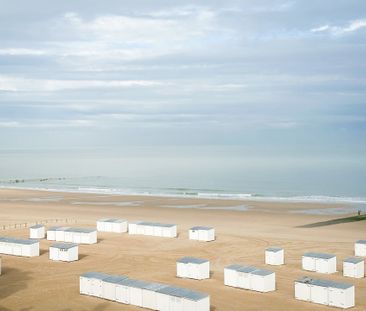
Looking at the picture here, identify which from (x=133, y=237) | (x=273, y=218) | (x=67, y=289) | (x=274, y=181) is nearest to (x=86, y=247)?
(x=133, y=237)

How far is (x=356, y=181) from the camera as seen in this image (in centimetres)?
11544

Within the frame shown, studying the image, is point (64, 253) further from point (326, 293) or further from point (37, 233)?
point (326, 293)

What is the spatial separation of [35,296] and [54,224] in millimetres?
27098

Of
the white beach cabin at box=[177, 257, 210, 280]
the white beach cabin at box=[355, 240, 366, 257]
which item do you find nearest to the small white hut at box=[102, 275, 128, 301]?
the white beach cabin at box=[177, 257, 210, 280]

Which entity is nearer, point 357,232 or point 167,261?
point 167,261

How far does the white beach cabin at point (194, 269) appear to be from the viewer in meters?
32.8

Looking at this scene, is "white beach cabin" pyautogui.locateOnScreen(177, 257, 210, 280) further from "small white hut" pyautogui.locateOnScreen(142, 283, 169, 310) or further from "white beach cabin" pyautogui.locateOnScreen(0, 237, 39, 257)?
"white beach cabin" pyautogui.locateOnScreen(0, 237, 39, 257)

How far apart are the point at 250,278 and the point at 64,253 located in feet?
48.8

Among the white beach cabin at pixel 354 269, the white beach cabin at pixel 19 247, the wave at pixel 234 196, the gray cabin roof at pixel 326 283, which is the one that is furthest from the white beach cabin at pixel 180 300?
the wave at pixel 234 196

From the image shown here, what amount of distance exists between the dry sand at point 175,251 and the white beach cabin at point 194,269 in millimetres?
680

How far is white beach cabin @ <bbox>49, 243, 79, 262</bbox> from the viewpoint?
37906mm

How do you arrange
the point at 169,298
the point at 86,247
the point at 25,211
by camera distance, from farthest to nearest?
the point at 25,211, the point at 86,247, the point at 169,298

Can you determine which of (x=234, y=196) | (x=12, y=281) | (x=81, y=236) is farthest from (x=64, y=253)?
(x=234, y=196)

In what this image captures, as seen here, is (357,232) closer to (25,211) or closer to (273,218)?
(273,218)
